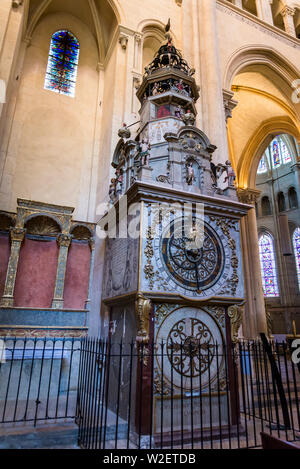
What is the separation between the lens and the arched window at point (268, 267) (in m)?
20.9

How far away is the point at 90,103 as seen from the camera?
10289 mm

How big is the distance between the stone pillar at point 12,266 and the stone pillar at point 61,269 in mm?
932

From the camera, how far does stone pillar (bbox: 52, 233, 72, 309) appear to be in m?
7.30

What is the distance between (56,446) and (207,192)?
4307 mm

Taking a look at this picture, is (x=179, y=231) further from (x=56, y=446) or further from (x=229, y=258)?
(x=56, y=446)

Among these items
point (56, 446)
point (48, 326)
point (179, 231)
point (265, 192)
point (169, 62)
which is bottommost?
point (56, 446)

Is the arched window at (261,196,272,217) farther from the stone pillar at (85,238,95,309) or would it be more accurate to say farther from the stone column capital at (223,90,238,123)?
the stone pillar at (85,238,95,309)

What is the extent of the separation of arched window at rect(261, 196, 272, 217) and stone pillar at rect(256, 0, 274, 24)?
40.3 ft

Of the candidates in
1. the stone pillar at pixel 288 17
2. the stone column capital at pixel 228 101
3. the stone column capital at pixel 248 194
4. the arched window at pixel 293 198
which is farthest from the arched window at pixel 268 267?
the stone column capital at pixel 228 101

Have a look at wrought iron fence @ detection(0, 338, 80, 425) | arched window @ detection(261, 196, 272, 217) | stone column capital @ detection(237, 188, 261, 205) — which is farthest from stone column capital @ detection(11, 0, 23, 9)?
arched window @ detection(261, 196, 272, 217)

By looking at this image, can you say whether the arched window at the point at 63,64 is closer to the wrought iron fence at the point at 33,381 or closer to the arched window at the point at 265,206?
the wrought iron fence at the point at 33,381

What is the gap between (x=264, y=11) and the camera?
13617 millimetres

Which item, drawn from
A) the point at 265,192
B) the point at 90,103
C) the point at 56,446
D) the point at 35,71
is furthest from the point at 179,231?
the point at 265,192

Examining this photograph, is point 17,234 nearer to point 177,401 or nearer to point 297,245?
→ point 177,401
